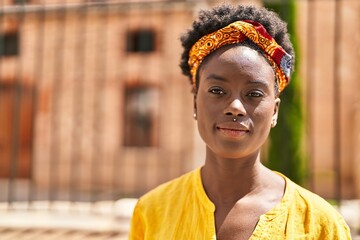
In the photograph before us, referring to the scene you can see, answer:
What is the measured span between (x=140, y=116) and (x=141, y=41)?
169 cm

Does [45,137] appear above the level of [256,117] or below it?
below

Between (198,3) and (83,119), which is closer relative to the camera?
(198,3)

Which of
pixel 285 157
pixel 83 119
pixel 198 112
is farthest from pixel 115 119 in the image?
pixel 198 112

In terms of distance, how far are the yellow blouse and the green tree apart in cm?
633

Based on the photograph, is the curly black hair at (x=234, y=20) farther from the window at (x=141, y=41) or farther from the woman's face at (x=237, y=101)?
the window at (x=141, y=41)

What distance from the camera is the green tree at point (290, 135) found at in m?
8.16

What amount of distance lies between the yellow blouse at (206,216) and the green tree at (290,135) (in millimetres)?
6332

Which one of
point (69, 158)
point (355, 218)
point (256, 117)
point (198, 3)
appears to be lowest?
point (69, 158)

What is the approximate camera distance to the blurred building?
421 inches

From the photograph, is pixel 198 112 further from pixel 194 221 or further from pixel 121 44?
pixel 121 44

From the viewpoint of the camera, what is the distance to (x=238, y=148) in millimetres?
1672

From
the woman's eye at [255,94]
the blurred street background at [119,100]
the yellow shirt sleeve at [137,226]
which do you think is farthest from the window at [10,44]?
the woman's eye at [255,94]

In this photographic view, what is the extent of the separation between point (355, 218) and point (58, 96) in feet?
29.0

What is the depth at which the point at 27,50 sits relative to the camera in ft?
39.8
